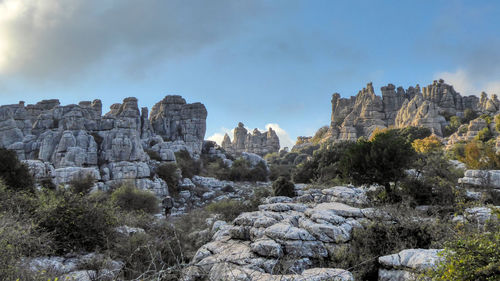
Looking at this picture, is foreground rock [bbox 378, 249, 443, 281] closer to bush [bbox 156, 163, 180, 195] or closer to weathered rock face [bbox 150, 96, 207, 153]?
bush [bbox 156, 163, 180, 195]

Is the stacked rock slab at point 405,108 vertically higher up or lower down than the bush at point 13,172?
higher up

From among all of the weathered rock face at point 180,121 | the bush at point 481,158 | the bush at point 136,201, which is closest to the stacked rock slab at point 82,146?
the bush at point 136,201

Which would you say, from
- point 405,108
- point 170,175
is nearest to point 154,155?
point 170,175

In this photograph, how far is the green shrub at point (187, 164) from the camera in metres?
32.5

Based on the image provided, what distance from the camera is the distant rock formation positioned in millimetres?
90500

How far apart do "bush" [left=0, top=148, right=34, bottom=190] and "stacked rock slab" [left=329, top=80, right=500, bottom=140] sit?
5830 centimetres

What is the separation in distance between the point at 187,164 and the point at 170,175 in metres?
7.39

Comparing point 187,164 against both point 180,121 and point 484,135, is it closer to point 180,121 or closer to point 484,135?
point 180,121

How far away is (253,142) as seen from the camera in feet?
300

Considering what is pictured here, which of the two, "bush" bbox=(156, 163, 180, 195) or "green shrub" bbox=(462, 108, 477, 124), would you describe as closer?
"bush" bbox=(156, 163, 180, 195)

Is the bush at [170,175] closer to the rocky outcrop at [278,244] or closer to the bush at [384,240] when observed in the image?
the rocky outcrop at [278,244]

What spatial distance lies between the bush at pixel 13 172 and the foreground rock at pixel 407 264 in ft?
46.3

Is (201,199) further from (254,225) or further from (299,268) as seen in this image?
(299,268)

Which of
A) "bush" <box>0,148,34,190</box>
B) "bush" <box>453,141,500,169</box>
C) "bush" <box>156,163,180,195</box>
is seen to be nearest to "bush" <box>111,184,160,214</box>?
"bush" <box>0,148,34,190</box>
